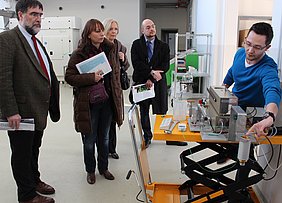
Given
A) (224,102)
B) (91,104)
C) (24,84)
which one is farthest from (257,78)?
(24,84)

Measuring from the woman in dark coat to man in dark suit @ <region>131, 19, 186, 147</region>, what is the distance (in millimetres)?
601

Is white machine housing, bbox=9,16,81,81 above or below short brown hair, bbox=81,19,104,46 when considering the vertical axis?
above

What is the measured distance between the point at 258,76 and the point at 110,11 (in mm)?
7553

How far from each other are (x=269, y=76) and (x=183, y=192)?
3.46ft

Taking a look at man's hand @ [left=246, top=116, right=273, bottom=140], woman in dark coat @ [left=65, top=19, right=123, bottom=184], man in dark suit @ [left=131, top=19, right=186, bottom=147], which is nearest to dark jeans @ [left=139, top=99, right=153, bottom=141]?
man in dark suit @ [left=131, top=19, right=186, bottom=147]

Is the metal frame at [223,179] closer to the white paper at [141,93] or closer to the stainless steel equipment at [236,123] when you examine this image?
the stainless steel equipment at [236,123]

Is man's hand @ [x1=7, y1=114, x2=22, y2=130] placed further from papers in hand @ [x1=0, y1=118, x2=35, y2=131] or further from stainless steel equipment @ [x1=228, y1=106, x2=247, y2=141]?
stainless steel equipment @ [x1=228, y1=106, x2=247, y2=141]

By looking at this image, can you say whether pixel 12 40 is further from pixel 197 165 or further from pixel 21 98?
pixel 197 165

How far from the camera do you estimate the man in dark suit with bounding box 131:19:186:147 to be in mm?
2709

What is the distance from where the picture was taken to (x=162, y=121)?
1730 mm

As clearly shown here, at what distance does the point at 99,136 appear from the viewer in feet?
7.42

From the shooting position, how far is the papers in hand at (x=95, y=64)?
1.95m

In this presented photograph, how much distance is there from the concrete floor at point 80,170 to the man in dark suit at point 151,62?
0.58 meters

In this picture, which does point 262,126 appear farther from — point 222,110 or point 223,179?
point 223,179
